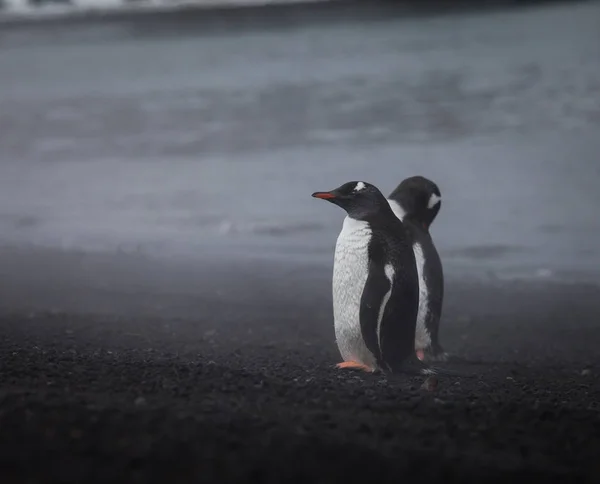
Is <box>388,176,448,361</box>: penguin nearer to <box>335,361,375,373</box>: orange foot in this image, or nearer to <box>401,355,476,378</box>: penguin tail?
<box>401,355,476,378</box>: penguin tail

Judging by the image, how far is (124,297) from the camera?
489 centimetres

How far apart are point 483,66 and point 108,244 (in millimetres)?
2967

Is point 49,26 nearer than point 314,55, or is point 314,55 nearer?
point 314,55

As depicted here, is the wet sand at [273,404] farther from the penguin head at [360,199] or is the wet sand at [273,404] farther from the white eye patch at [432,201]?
the white eye patch at [432,201]

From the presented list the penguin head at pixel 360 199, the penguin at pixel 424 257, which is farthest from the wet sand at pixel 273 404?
the penguin head at pixel 360 199

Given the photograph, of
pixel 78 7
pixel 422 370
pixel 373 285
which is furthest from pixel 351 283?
pixel 78 7

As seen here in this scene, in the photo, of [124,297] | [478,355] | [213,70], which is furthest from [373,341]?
[213,70]

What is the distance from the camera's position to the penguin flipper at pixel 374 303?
2812mm

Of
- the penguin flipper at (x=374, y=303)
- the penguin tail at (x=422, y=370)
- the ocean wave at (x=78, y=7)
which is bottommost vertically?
the penguin tail at (x=422, y=370)

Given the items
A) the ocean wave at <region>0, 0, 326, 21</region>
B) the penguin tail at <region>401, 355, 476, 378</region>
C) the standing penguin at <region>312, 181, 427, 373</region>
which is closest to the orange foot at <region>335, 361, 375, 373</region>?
the standing penguin at <region>312, 181, 427, 373</region>

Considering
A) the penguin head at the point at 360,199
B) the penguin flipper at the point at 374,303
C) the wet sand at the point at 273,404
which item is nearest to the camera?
the wet sand at the point at 273,404

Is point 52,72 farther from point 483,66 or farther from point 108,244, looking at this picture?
point 483,66

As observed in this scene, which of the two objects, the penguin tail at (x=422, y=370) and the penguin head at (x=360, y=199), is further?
the penguin head at (x=360, y=199)

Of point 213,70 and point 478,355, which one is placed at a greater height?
point 213,70
